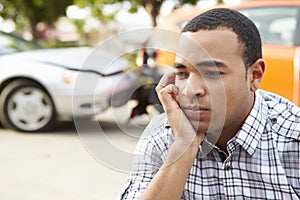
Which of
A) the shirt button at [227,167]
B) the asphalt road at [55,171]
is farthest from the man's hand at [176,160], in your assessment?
the asphalt road at [55,171]

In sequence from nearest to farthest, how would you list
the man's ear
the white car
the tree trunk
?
the man's ear, the white car, the tree trunk

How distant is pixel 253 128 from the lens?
4.46ft

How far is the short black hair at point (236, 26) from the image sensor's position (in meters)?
1.34

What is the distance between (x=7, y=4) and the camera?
1744 cm

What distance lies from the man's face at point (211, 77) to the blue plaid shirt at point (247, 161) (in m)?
0.08

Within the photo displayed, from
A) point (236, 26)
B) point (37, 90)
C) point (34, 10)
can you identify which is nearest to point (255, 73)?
point (236, 26)

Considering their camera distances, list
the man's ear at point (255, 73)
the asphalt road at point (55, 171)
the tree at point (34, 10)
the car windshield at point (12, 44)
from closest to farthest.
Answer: the man's ear at point (255, 73) < the asphalt road at point (55, 171) < the car windshield at point (12, 44) < the tree at point (34, 10)

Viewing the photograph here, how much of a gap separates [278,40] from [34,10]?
16.1m

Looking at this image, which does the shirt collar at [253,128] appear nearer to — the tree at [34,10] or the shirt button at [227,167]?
the shirt button at [227,167]

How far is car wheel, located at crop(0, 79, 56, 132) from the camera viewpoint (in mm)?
4977

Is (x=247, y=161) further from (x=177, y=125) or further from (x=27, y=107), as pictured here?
(x=27, y=107)

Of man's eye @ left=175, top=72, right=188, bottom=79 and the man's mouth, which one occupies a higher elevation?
man's eye @ left=175, top=72, right=188, bottom=79

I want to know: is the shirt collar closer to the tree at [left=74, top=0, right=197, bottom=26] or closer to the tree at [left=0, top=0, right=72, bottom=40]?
the tree at [left=74, top=0, right=197, bottom=26]

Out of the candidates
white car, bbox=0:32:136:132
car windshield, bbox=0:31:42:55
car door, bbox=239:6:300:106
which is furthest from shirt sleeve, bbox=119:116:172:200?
Answer: car windshield, bbox=0:31:42:55
